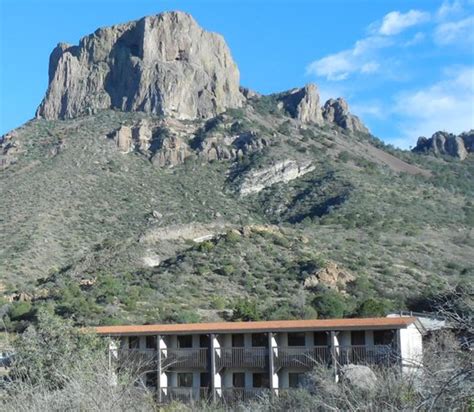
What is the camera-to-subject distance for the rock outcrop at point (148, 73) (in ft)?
350

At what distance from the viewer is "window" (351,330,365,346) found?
30766mm

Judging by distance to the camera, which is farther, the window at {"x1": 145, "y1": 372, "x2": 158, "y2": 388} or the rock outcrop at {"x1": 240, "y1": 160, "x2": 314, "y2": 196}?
the rock outcrop at {"x1": 240, "y1": 160, "x2": 314, "y2": 196}

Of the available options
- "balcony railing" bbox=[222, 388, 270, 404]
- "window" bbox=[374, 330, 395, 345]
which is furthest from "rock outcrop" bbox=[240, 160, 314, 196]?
"window" bbox=[374, 330, 395, 345]

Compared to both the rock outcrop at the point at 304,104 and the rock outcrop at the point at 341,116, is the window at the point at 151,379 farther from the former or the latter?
the rock outcrop at the point at 341,116

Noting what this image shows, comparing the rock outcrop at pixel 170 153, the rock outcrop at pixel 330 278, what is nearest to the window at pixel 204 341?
the rock outcrop at pixel 330 278

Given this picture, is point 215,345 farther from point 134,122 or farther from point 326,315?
point 134,122

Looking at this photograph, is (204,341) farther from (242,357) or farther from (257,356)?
(257,356)

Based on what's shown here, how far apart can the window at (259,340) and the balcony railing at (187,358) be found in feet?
6.58

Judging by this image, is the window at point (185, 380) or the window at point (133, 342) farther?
the window at point (133, 342)

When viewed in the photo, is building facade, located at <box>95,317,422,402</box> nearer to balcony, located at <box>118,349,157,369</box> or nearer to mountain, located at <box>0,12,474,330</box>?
balcony, located at <box>118,349,157,369</box>

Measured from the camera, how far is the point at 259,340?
3244 centimetres

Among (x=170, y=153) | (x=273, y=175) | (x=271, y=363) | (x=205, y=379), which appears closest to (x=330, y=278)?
(x=205, y=379)

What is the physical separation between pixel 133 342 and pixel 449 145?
353 feet

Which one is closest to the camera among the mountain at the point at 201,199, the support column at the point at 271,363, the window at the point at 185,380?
the support column at the point at 271,363
